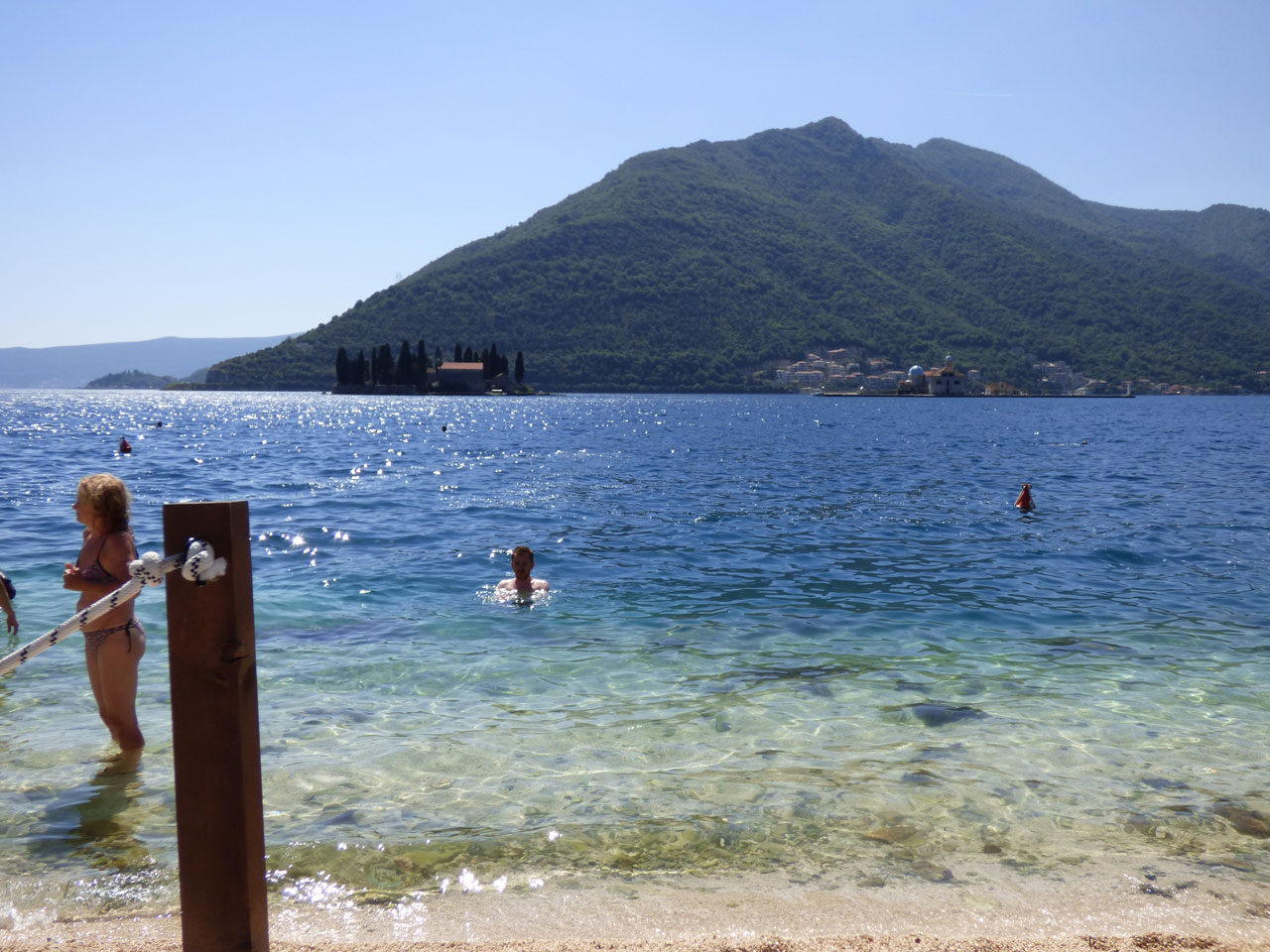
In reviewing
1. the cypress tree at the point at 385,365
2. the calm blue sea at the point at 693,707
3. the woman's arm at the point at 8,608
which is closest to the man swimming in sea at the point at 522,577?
the calm blue sea at the point at 693,707

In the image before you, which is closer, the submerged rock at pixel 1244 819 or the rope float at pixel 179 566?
the rope float at pixel 179 566

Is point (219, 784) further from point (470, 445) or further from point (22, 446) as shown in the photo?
point (22, 446)

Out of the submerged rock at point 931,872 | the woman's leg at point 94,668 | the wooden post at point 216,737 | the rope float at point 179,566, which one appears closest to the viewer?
the rope float at point 179,566

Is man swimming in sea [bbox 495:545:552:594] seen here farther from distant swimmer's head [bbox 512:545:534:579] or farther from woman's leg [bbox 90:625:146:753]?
woman's leg [bbox 90:625:146:753]

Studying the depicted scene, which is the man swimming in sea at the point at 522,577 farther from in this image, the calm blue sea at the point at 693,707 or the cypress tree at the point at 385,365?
the cypress tree at the point at 385,365

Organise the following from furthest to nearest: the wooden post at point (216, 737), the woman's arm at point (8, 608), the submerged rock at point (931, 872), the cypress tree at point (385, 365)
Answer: the cypress tree at point (385, 365) < the woman's arm at point (8, 608) < the submerged rock at point (931, 872) < the wooden post at point (216, 737)

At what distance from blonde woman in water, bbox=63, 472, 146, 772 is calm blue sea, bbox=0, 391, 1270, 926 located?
15.4 inches

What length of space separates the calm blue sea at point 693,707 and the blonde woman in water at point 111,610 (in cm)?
39

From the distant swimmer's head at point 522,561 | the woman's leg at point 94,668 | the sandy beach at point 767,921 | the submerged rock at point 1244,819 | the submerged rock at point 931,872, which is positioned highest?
the woman's leg at point 94,668

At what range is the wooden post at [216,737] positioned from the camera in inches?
114

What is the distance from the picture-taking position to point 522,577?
12.8 meters

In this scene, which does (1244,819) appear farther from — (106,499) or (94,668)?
(94,668)

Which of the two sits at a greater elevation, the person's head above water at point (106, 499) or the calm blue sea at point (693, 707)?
the person's head above water at point (106, 499)

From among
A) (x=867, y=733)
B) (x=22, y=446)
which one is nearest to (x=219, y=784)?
(x=867, y=733)
